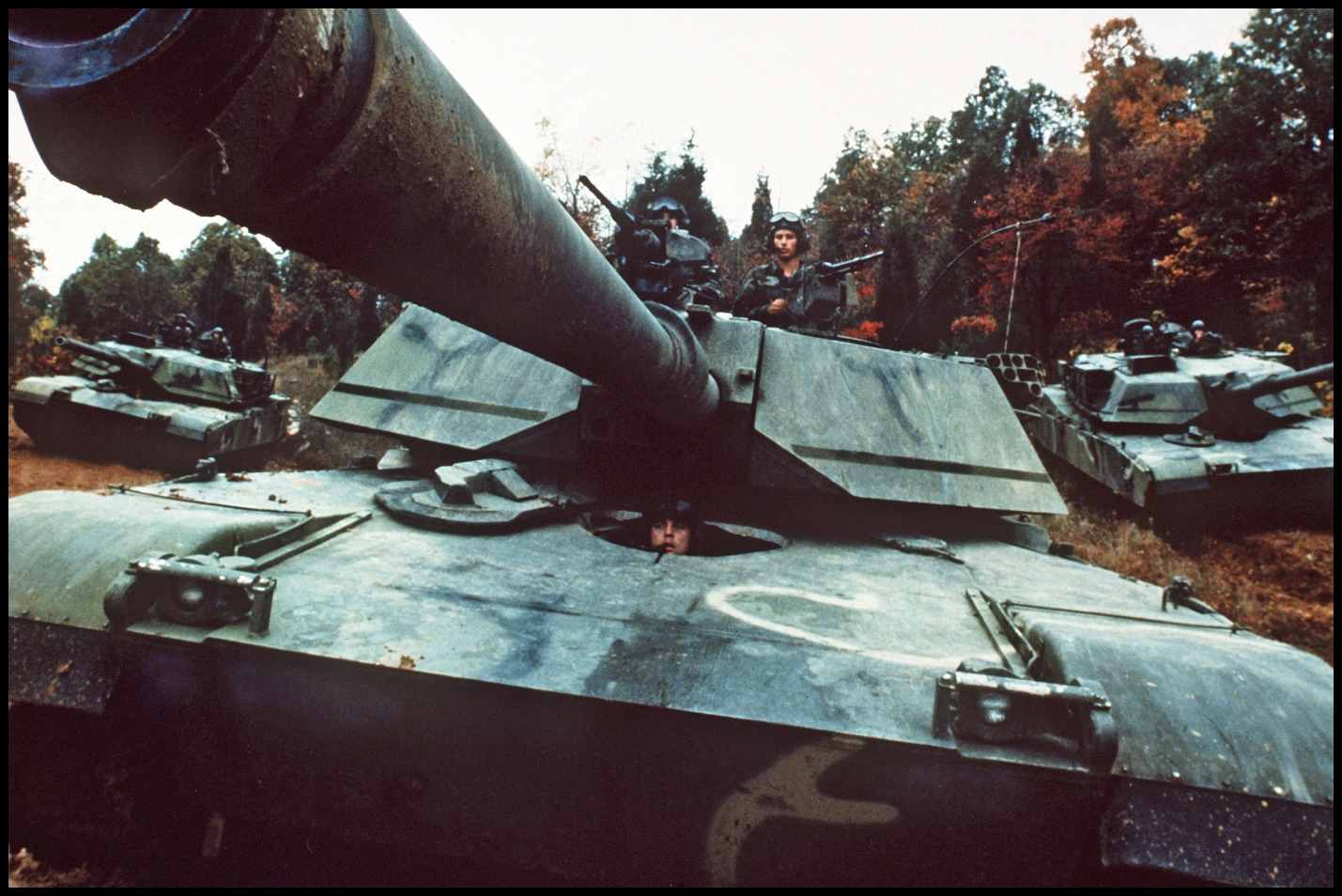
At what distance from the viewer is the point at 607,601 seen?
3.03 metres

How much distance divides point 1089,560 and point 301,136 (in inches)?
418

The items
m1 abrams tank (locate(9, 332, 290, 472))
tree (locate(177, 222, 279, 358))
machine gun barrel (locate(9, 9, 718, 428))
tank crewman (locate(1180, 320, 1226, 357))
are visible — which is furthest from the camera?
tree (locate(177, 222, 279, 358))

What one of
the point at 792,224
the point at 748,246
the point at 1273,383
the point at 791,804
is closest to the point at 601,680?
the point at 791,804

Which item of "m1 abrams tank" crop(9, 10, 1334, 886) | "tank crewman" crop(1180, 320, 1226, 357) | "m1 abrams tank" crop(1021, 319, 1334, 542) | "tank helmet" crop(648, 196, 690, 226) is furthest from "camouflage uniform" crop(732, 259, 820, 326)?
"tank crewman" crop(1180, 320, 1226, 357)

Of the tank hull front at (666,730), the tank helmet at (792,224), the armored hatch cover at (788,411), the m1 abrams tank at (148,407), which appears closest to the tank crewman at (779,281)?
the tank helmet at (792,224)

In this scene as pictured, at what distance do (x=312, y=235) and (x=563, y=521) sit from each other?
299 centimetres

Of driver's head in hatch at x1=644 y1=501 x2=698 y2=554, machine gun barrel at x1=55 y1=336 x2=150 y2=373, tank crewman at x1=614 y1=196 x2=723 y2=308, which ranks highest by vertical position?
tank crewman at x1=614 y1=196 x2=723 y2=308

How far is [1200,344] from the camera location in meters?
12.0

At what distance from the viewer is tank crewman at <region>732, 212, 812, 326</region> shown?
609cm

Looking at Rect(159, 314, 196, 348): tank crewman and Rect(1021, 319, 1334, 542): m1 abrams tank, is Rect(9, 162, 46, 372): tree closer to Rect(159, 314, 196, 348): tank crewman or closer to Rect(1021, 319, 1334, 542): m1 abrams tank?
Rect(159, 314, 196, 348): tank crewman

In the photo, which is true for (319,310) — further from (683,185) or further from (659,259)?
(659,259)

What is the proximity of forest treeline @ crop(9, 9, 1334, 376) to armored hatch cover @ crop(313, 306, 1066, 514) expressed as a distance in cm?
1053

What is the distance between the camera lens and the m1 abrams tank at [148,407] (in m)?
12.1

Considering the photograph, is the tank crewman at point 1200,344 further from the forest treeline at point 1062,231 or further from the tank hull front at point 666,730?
the tank hull front at point 666,730
